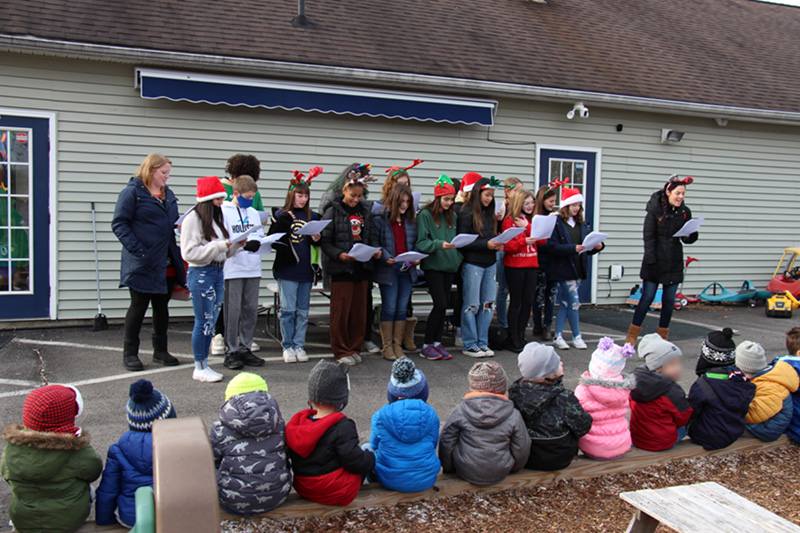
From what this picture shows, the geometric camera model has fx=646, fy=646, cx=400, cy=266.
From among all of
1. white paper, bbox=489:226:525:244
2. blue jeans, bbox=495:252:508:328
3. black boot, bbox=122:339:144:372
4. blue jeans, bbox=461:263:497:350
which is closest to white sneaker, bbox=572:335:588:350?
blue jeans, bbox=495:252:508:328

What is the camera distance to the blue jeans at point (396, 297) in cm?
646

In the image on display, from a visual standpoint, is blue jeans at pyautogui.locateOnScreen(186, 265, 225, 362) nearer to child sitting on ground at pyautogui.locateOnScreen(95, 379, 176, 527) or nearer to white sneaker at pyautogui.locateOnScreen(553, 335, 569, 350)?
child sitting on ground at pyautogui.locateOnScreen(95, 379, 176, 527)

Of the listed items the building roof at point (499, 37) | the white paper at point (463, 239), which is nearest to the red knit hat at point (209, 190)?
the white paper at point (463, 239)

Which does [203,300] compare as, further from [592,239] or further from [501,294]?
[592,239]

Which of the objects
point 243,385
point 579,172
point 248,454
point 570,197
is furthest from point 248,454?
point 579,172

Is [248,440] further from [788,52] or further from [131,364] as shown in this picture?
[788,52]

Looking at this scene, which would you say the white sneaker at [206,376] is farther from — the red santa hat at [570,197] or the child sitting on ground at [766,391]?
the red santa hat at [570,197]

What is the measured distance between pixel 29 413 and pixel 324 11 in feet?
27.8

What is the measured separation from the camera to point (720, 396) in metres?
4.09

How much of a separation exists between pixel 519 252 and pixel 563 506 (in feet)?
12.6

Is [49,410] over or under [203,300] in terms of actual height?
under

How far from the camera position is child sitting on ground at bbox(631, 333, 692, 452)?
3.93m

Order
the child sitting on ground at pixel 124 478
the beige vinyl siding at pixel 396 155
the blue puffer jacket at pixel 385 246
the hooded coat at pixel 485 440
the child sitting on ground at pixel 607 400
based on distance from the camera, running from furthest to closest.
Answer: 1. the beige vinyl siding at pixel 396 155
2. the blue puffer jacket at pixel 385 246
3. the child sitting on ground at pixel 607 400
4. the hooded coat at pixel 485 440
5. the child sitting on ground at pixel 124 478

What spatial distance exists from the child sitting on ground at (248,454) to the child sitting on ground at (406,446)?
572 millimetres
